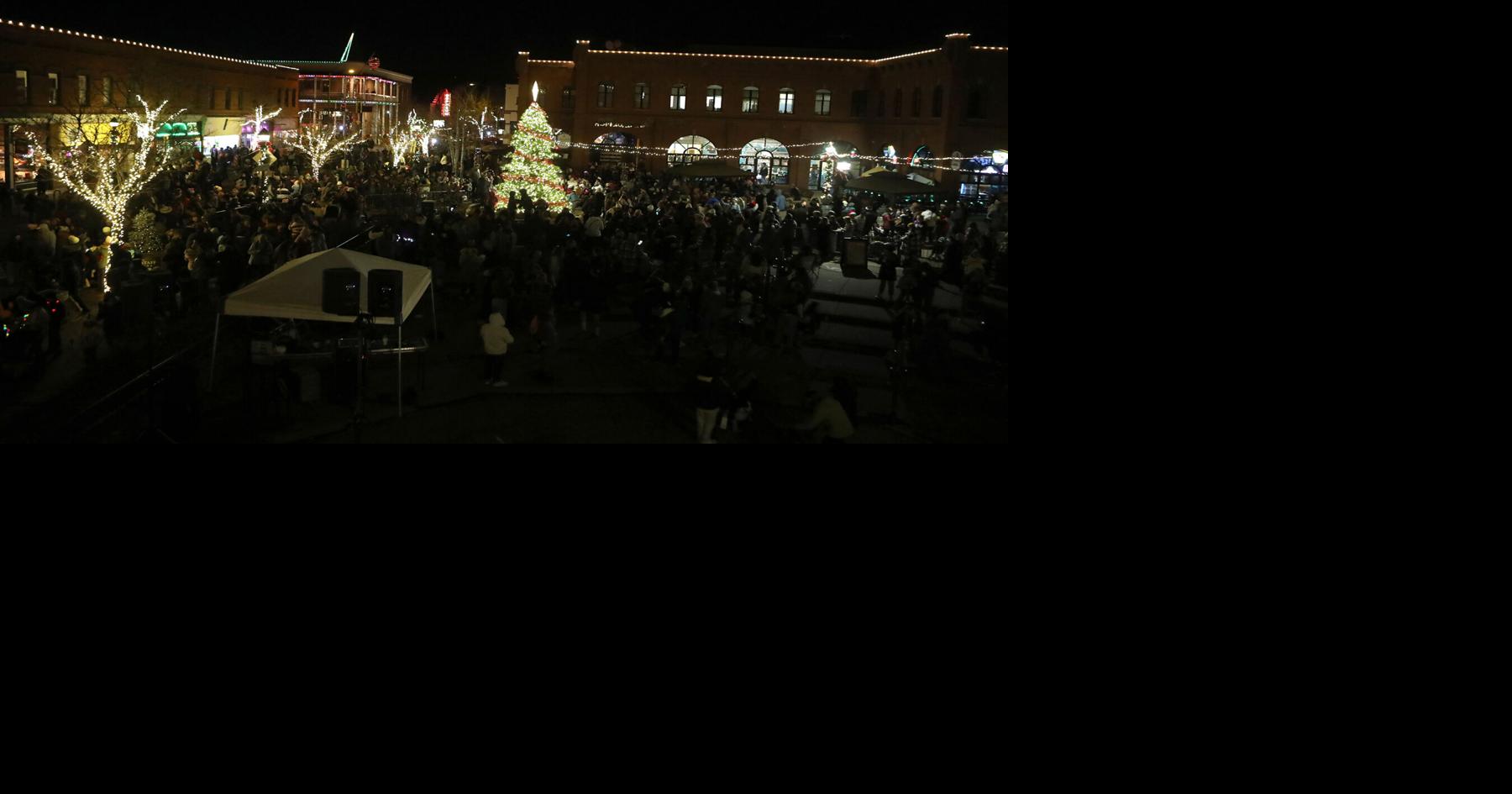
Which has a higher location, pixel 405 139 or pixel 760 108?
pixel 760 108

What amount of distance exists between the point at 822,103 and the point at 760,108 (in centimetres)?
242

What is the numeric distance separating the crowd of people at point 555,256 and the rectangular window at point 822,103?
18329mm

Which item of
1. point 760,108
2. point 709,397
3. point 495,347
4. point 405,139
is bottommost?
point 709,397

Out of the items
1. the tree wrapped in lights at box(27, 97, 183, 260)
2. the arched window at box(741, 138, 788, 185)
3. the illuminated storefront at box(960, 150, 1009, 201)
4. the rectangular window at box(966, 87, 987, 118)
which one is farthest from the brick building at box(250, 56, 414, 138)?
the tree wrapped in lights at box(27, 97, 183, 260)

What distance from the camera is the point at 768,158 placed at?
4134cm

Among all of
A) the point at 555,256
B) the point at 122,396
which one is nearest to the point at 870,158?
the point at 555,256

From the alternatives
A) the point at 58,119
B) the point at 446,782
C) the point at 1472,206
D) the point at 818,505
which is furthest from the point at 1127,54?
the point at 58,119

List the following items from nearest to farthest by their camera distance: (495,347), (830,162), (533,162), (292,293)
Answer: (292,293), (495,347), (533,162), (830,162)

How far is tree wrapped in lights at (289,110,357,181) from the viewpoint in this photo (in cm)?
3247

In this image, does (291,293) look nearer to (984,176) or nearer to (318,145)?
(984,176)

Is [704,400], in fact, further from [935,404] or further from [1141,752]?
[1141,752]

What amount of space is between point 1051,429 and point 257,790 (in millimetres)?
3097

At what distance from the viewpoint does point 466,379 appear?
35.4ft

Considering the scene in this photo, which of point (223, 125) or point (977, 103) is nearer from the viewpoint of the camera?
point (977, 103)
